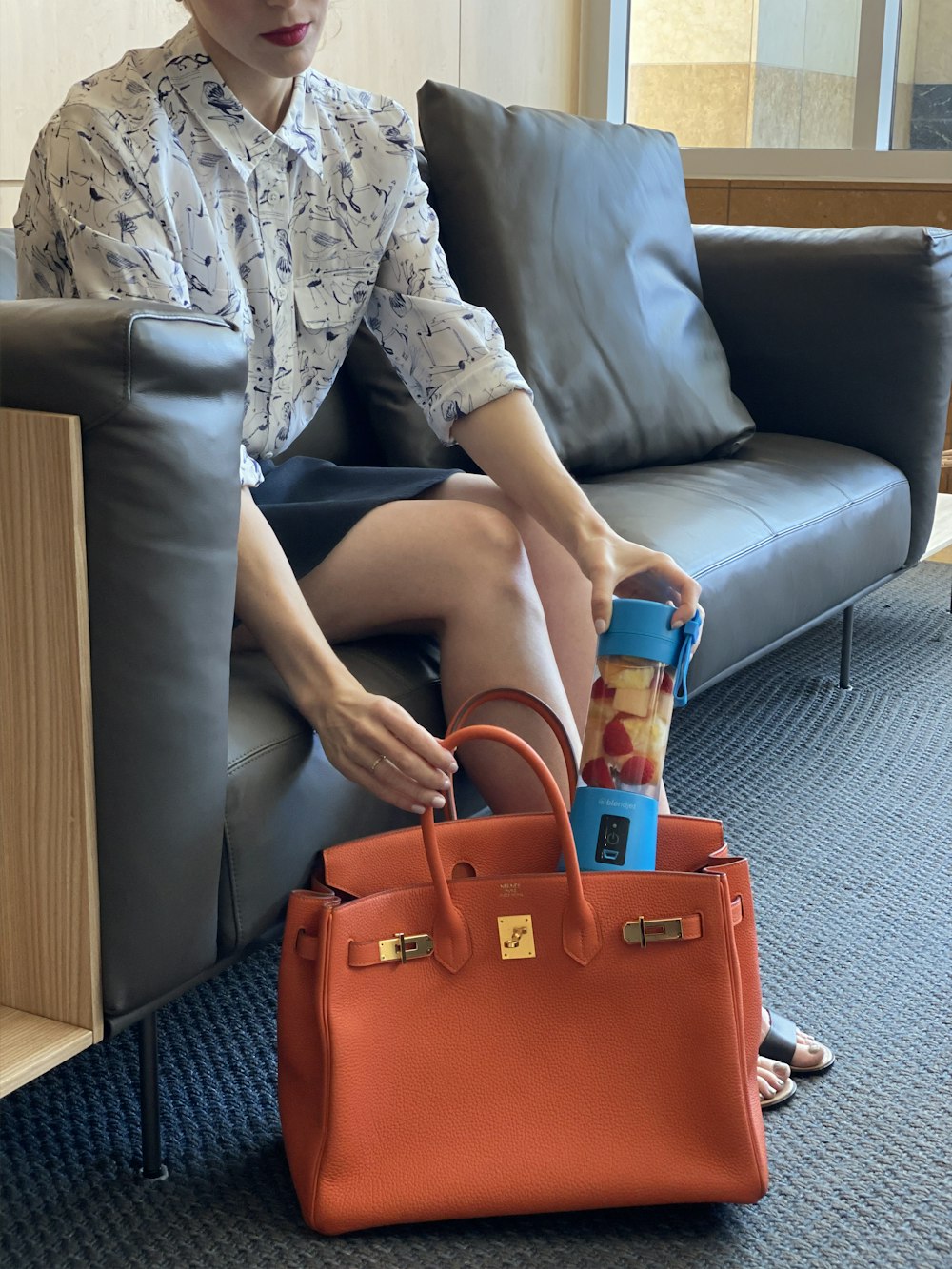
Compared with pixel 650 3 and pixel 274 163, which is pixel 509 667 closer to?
pixel 274 163

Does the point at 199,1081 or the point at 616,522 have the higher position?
the point at 616,522

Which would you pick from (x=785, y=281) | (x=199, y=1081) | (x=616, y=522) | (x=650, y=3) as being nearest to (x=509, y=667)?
(x=199, y=1081)

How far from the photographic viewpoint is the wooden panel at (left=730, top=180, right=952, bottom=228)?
3.53 meters

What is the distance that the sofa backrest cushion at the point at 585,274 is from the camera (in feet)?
6.49

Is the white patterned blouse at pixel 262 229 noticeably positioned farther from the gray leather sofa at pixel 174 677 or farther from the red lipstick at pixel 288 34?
the gray leather sofa at pixel 174 677

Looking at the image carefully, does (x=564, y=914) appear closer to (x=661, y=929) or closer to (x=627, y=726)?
(x=661, y=929)

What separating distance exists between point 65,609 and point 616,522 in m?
0.90

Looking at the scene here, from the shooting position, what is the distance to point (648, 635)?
3.75 ft

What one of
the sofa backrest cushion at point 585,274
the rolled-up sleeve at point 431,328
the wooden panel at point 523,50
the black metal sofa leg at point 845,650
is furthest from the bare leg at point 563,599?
the wooden panel at point 523,50

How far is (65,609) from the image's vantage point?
94 cm

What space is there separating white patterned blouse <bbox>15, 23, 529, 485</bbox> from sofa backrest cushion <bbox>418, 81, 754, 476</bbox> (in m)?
0.50

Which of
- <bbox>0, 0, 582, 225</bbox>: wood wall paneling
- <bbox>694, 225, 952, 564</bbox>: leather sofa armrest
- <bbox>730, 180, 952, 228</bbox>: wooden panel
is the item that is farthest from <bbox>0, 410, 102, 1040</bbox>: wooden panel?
<bbox>730, 180, 952, 228</bbox>: wooden panel

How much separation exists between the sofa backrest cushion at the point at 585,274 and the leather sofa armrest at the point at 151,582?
1051 millimetres

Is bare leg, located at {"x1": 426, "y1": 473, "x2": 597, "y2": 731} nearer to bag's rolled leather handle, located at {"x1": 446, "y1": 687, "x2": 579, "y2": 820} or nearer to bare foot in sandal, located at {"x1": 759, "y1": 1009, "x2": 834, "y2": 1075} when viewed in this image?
bag's rolled leather handle, located at {"x1": 446, "y1": 687, "x2": 579, "y2": 820}
